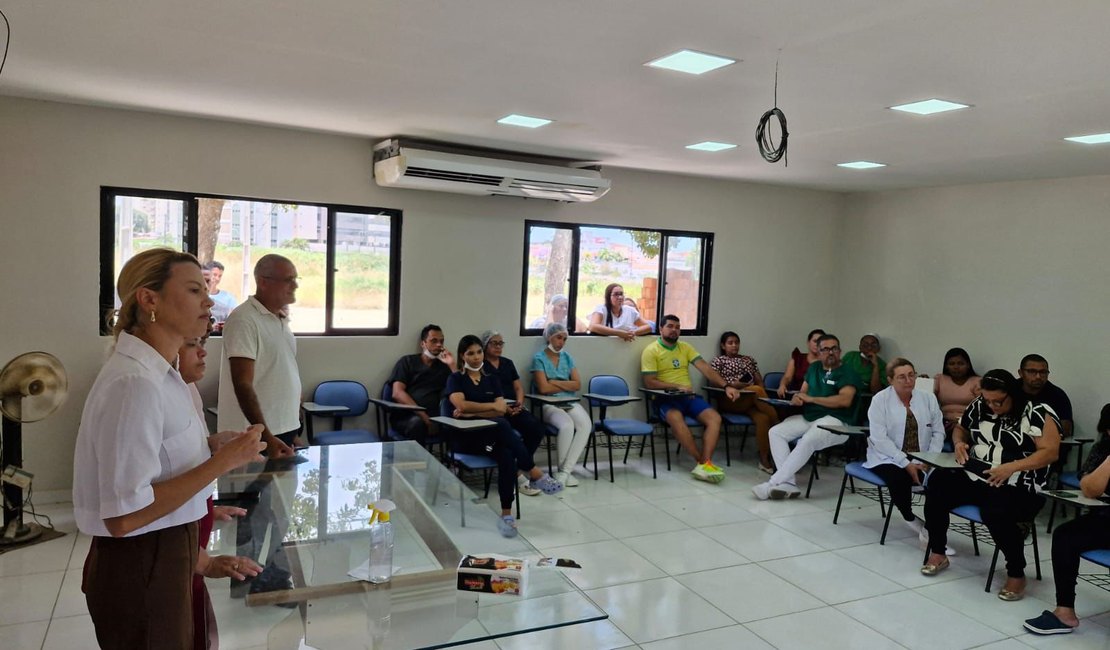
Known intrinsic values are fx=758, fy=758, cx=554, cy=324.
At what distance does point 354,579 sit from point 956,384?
5.51 meters

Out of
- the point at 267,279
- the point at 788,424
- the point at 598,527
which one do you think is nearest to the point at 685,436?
the point at 788,424

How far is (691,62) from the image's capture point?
10.2 feet

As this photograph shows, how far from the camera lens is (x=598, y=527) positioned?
188 inches

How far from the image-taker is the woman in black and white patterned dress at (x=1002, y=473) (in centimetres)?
395

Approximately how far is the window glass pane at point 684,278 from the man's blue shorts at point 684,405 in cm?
89

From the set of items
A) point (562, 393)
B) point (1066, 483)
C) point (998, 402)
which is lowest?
point (1066, 483)

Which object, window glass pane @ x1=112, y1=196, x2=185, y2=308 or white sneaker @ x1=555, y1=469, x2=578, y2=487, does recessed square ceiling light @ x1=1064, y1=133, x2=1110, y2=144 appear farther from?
window glass pane @ x1=112, y1=196, x2=185, y2=308

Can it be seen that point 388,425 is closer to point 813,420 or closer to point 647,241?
point 647,241

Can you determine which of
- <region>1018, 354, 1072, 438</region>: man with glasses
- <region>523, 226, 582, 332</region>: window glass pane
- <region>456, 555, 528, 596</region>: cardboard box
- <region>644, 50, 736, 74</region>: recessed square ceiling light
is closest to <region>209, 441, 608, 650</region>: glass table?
<region>456, 555, 528, 596</region>: cardboard box

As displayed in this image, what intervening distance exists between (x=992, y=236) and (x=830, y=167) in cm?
163

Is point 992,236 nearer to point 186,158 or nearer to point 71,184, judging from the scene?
point 186,158

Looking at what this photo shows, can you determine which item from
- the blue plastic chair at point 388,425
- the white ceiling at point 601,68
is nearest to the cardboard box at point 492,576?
the white ceiling at point 601,68

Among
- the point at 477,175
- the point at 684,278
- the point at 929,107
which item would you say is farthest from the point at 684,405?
the point at 929,107

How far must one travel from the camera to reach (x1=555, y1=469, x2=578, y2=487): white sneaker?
5630mm
